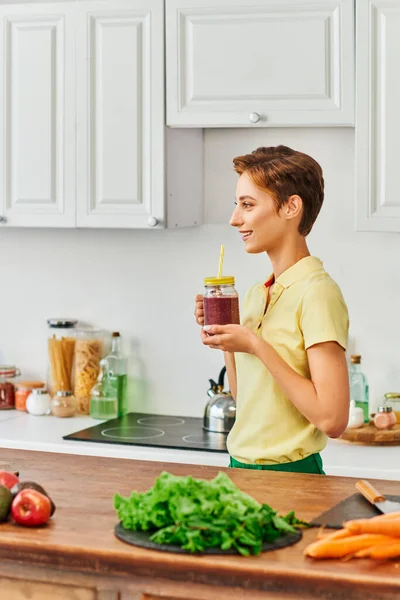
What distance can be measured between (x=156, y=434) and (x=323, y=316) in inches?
62.2

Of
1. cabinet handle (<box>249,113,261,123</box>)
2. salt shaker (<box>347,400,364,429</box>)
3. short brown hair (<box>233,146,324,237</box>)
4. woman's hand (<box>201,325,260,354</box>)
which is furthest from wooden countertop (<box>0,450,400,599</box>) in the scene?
cabinet handle (<box>249,113,261,123</box>)

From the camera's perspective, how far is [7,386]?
4.49m

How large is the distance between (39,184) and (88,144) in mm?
263

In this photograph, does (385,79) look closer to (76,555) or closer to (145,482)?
(145,482)

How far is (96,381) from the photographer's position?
4375mm

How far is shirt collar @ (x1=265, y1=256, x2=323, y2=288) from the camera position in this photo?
2.66 m

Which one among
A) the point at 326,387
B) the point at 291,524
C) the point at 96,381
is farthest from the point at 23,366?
the point at 291,524

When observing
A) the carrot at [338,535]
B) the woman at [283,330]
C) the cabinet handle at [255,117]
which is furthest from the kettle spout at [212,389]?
the carrot at [338,535]

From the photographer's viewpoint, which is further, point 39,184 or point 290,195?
point 39,184

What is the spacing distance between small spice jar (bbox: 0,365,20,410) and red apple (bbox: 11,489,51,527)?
2404 millimetres

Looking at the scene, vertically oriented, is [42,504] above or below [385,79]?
below

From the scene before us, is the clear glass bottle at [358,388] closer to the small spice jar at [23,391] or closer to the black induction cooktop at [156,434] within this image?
the black induction cooktop at [156,434]

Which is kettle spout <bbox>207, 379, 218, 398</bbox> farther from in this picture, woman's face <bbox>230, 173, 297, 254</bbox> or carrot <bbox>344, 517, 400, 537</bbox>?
carrot <bbox>344, 517, 400, 537</bbox>

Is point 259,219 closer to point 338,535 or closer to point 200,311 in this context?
point 200,311
